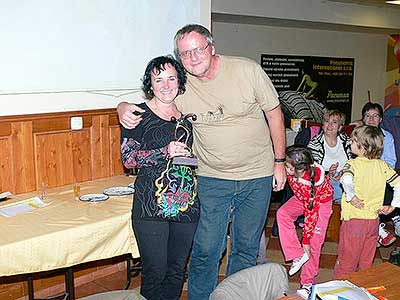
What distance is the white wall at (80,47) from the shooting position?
119 inches

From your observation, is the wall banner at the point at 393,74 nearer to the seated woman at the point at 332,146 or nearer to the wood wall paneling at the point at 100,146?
the seated woman at the point at 332,146

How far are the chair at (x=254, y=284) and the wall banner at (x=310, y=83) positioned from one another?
5176 millimetres

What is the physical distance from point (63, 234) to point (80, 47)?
142 centimetres

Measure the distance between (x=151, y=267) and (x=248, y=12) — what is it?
14.1 feet

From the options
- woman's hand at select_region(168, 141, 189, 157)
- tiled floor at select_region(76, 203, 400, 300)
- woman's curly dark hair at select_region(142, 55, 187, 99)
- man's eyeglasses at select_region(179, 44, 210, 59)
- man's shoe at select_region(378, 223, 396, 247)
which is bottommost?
tiled floor at select_region(76, 203, 400, 300)

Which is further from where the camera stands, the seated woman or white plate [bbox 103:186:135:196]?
the seated woman

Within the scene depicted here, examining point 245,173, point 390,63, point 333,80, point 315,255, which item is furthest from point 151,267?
point 390,63

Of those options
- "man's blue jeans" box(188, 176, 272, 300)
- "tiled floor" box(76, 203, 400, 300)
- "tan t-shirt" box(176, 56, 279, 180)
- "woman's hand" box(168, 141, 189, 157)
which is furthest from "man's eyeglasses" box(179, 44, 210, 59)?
"tiled floor" box(76, 203, 400, 300)

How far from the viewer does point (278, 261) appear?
3877 millimetres

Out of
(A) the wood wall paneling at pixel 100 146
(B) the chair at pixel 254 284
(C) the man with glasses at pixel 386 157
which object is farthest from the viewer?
(C) the man with glasses at pixel 386 157

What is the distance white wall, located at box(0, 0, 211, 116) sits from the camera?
3023 millimetres

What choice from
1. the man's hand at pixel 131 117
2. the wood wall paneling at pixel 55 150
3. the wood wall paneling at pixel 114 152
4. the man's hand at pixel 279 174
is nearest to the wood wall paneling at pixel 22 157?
the wood wall paneling at pixel 55 150

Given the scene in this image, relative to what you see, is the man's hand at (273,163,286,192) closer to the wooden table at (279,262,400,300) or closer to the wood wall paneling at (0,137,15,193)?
the wooden table at (279,262,400,300)

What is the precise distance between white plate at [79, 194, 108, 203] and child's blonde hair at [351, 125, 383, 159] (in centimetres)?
158
